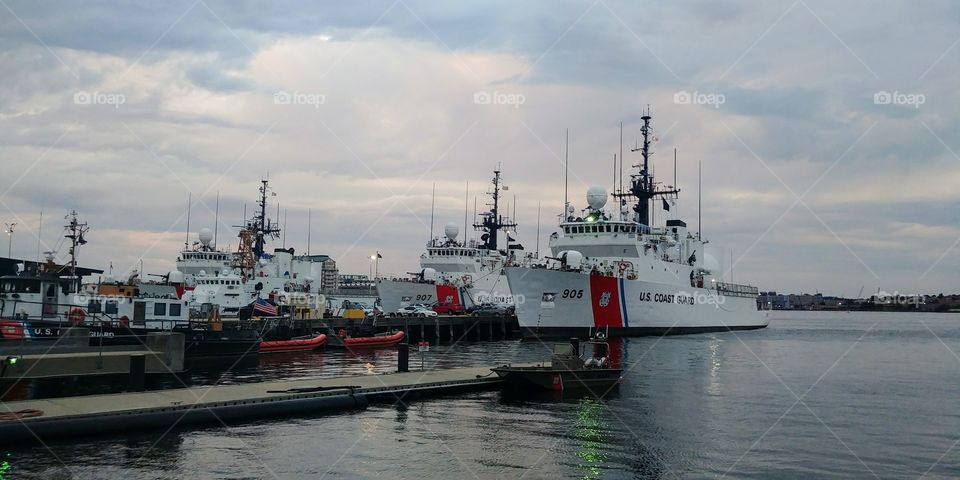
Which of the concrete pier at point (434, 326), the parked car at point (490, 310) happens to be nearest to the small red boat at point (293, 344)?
the concrete pier at point (434, 326)

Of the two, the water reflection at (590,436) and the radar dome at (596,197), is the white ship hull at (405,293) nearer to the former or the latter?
the radar dome at (596,197)

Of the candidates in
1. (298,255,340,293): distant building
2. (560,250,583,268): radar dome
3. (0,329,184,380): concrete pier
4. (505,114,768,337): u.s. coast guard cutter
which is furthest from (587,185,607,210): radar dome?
(298,255,340,293): distant building

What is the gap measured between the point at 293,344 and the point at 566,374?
21129 millimetres

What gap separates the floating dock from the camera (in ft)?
59.2

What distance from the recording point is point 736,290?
85.4m

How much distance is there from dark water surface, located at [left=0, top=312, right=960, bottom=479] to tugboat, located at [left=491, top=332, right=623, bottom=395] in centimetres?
94

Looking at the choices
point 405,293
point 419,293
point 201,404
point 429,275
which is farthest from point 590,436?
point 429,275

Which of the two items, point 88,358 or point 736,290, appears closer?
point 88,358

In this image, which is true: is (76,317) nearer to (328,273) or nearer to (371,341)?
(371,341)

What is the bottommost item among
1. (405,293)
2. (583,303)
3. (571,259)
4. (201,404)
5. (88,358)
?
(201,404)

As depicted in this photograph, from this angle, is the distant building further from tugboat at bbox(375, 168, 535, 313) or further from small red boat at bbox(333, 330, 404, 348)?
small red boat at bbox(333, 330, 404, 348)

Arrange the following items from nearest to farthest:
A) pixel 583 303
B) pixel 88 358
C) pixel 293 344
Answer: pixel 88 358 → pixel 293 344 → pixel 583 303

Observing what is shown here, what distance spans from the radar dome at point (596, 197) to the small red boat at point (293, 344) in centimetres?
2887

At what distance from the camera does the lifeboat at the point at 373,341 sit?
4831 centimetres
